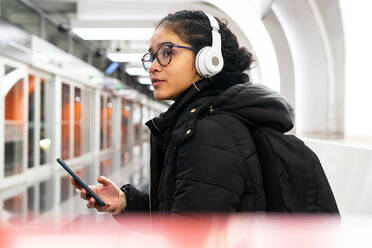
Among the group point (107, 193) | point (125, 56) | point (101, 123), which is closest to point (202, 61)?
point (107, 193)

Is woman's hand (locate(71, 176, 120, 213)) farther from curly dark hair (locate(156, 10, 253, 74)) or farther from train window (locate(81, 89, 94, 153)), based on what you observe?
train window (locate(81, 89, 94, 153))

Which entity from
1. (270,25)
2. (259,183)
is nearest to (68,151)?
(270,25)

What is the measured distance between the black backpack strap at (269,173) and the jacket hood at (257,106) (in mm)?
31

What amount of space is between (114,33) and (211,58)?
26.2 ft

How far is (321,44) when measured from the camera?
5664mm

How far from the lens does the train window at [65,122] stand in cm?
1284

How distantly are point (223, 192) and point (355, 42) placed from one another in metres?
3.37

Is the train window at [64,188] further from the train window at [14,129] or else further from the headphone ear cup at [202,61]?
the headphone ear cup at [202,61]

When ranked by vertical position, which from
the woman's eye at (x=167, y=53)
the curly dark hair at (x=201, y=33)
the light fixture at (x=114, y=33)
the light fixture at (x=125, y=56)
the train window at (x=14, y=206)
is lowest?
the train window at (x=14, y=206)

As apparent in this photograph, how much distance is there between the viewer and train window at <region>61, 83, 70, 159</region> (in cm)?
1284

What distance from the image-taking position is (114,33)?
29.6ft

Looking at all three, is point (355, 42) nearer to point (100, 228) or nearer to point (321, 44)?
point (321, 44)

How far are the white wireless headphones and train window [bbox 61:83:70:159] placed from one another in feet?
39.0

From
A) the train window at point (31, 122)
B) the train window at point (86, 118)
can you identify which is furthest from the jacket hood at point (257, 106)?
the train window at point (86, 118)
